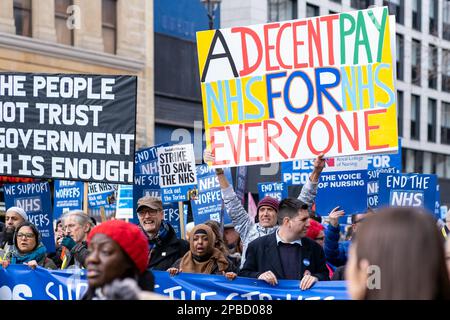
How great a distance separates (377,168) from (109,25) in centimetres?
1346

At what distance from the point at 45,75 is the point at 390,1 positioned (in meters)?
36.8

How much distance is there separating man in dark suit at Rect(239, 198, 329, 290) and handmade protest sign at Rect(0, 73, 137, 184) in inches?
70.4

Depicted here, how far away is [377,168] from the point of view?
1559 cm

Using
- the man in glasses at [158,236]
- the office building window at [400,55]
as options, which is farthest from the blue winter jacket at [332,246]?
the office building window at [400,55]

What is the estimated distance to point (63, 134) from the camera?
8680mm

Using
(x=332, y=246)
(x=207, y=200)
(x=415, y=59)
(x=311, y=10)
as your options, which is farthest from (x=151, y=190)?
(x=415, y=59)

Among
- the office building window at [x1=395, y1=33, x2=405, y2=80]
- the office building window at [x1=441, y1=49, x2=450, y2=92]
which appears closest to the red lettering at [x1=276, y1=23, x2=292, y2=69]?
the office building window at [x1=441, y1=49, x2=450, y2=92]

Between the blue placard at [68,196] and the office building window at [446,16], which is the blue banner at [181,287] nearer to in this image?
the blue placard at [68,196]

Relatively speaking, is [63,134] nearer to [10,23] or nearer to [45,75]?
[45,75]

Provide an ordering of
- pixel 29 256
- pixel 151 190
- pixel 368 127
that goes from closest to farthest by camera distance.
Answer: pixel 368 127 < pixel 29 256 < pixel 151 190

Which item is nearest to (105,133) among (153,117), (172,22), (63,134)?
(63,134)

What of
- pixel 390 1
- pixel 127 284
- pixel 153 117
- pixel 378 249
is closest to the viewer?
pixel 378 249

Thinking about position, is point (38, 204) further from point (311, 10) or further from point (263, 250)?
point (311, 10)

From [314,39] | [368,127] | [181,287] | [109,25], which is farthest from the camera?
[109,25]
